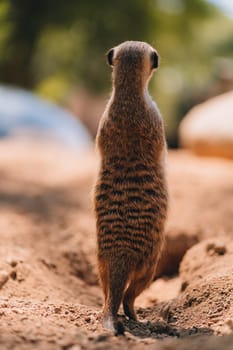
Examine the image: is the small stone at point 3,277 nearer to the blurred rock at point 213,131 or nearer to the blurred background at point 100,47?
the blurred rock at point 213,131

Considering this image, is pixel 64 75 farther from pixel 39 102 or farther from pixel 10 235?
pixel 10 235

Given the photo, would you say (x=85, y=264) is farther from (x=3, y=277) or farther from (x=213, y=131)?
(x=213, y=131)

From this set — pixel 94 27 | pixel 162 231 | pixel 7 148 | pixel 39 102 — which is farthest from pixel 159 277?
pixel 94 27

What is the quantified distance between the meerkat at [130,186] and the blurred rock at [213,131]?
334 cm

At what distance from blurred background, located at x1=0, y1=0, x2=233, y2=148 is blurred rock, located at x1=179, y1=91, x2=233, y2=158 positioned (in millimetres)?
7772

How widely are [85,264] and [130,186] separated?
1.32 m

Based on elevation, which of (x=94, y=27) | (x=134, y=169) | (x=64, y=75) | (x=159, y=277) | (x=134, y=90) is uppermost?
(x=94, y=27)

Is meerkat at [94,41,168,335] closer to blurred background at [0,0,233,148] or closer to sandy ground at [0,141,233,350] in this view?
sandy ground at [0,141,233,350]

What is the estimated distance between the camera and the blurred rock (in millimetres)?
5973

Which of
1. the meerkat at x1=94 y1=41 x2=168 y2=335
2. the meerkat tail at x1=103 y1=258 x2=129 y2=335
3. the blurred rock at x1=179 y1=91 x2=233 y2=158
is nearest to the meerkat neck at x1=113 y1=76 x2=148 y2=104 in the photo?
the meerkat at x1=94 y1=41 x2=168 y2=335

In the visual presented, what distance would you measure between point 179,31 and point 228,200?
44.4ft

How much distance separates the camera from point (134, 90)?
8.69ft

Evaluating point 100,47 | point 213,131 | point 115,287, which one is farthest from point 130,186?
point 100,47

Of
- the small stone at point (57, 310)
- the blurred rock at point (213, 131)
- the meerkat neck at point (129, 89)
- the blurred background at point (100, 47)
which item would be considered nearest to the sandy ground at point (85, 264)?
the small stone at point (57, 310)
